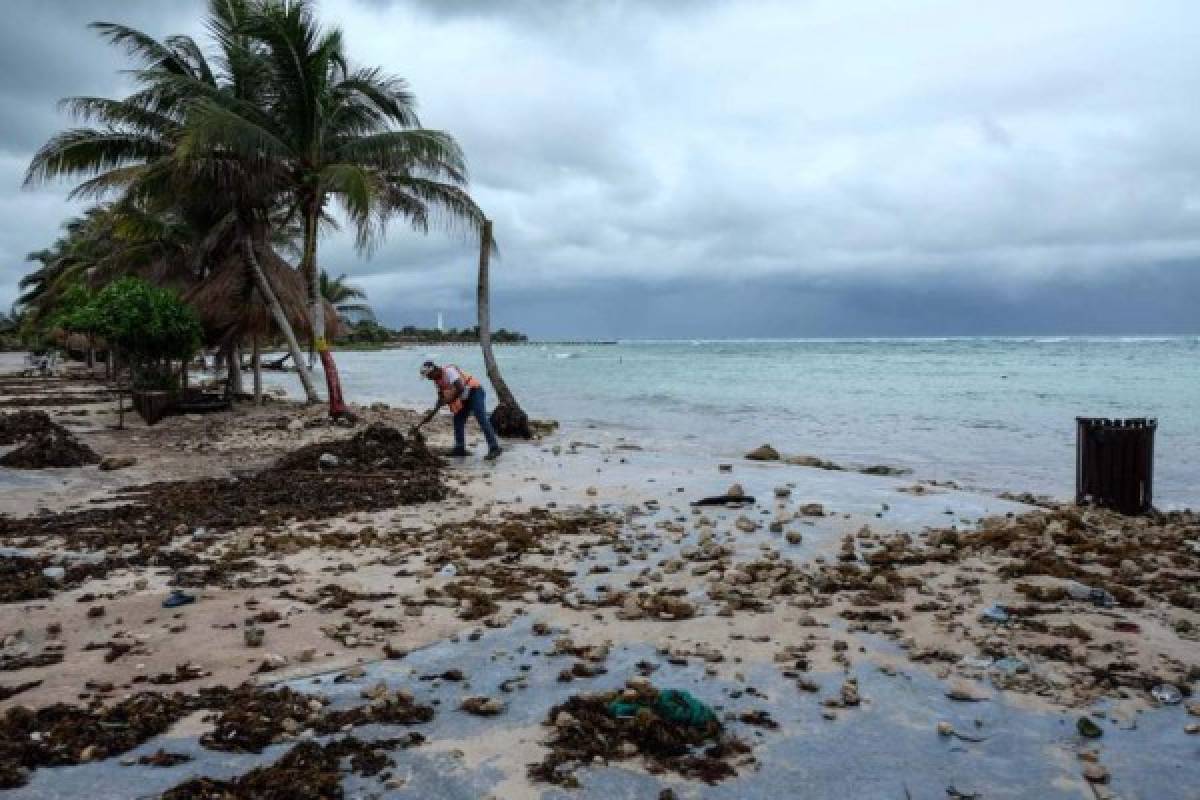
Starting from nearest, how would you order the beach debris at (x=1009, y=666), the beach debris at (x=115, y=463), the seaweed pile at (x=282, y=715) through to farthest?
the seaweed pile at (x=282, y=715) < the beach debris at (x=1009, y=666) < the beach debris at (x=115, y=463)

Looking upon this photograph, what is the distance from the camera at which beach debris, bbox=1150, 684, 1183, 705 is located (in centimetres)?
395

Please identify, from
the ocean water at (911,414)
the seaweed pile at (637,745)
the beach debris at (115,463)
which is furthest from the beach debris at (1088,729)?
the beach debris at (115,463)

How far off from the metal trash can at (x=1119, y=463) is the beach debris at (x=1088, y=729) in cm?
658

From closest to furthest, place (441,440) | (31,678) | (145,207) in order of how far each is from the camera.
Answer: (31,678)
(441,440)
(145,207)

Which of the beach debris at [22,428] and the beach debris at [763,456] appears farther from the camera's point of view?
the beach debris at [22,428]

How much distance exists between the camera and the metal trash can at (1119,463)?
30.2 ft

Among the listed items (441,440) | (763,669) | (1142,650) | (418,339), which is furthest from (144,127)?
(418,339)

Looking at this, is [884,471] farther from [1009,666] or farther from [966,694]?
[966,694]

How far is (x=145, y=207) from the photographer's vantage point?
19984 millimetres

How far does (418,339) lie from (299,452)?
146826 mm

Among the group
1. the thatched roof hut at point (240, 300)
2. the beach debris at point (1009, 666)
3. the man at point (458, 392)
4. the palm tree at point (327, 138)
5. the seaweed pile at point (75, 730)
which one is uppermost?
the palm tree at point (327, 138)

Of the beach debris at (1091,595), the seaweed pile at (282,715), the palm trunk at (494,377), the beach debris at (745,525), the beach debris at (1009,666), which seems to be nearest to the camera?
the seaweed pile at (282,715)

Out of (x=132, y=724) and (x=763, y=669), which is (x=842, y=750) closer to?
(x=763, y=669)

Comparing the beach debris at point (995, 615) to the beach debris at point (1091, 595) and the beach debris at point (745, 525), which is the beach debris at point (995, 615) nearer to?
the beach debris at point (1091, 595)
